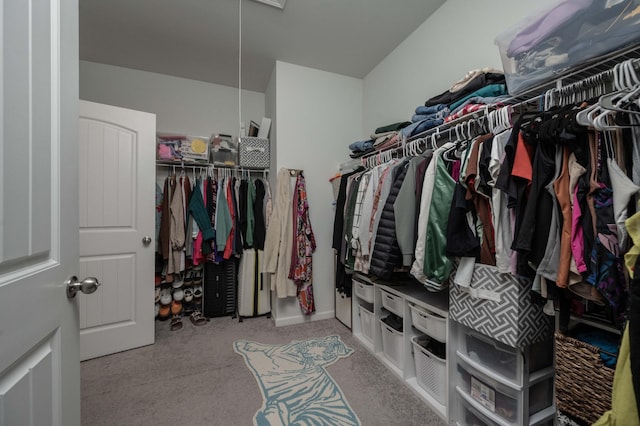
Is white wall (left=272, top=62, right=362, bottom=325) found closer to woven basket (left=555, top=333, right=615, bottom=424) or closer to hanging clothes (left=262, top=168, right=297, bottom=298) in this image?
hanging clothes (left=262, top=168, right=297, bottom=298)

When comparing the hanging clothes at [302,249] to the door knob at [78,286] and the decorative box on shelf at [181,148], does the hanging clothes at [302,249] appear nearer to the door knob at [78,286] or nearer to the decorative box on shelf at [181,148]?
the decorative box on shelf at [181,148]

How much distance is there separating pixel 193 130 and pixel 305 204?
1661mm

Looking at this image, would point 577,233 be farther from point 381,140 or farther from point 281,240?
point 281,240

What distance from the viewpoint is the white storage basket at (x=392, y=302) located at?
1.69m

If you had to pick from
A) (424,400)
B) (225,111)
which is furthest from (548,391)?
(225,111)

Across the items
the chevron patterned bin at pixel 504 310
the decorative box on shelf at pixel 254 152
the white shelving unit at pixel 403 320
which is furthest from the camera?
the decorative box on shelf at pixel 254 152

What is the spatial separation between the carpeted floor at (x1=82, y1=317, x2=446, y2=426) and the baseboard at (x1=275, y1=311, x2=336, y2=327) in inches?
9.9

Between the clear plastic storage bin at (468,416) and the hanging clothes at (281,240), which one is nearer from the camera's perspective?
the clear plastic storage bin at (468,416)

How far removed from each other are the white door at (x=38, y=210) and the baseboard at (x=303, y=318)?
5.94 ft

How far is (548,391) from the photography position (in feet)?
3.81

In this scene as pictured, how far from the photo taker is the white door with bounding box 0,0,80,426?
1.58 feet

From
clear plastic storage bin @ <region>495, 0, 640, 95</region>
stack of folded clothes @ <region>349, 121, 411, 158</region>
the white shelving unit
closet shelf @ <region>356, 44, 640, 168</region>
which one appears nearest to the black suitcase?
the white shelving unit

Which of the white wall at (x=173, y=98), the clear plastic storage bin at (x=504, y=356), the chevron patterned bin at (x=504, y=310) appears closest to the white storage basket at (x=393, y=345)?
the clear plastic storage bin at (x=504, y=356)

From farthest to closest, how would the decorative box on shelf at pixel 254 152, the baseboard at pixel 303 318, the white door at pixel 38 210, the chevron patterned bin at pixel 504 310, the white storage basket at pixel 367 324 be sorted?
1. the decorative box on shelf at pixel 254 152
2. the baseboard at pixel 303 318
3. the white storage basket at pixel 367 324
4. the chevron patterned bin at pixel 504 310
5. the white door at pixel 38 210
